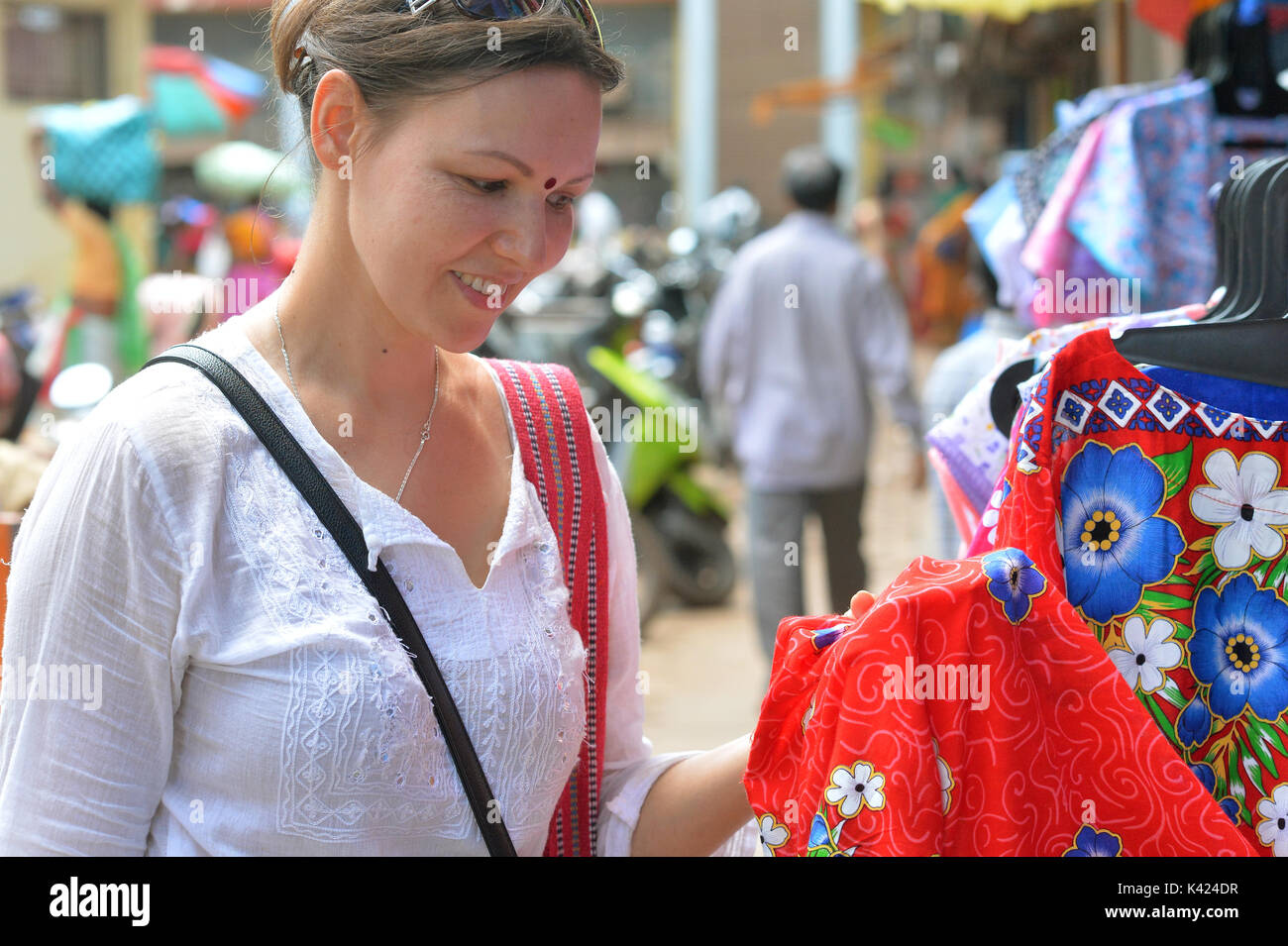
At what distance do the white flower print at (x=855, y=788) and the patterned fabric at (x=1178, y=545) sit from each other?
35 cm

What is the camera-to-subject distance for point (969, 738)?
1.33 metres

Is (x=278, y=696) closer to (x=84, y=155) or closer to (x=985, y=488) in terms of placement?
(x=985, y=488)

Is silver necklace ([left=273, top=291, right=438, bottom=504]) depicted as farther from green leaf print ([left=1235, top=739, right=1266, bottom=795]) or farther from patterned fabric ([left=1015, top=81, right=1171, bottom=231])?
patterned fabric ([left=1015, top=81, right=1171, bottom=231])

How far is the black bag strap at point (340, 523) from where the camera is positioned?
1.44 metres

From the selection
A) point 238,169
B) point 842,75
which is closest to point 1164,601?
point 238,169

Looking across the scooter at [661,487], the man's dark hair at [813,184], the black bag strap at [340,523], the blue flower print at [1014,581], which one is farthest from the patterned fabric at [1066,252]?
the scooter at [661,487]

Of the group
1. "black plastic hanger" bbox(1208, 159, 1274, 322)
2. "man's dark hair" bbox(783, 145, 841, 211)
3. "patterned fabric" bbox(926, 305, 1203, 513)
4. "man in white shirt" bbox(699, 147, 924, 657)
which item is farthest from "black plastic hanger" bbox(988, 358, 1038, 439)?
"man's dark hair" bbox(783, 145, 841, 211)

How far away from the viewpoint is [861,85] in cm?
1753

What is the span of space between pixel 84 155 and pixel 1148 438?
5880 mm

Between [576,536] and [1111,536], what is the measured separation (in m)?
0.61

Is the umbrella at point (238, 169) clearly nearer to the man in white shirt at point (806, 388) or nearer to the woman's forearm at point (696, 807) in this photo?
the man in white shirt at point (806, 388)

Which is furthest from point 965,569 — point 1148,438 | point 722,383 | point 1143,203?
point 722,383

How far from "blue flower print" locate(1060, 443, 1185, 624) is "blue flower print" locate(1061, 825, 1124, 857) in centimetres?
23

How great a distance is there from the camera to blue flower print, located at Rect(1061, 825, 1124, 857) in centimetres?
136
